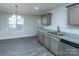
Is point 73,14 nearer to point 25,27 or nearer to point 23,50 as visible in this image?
point 23,50

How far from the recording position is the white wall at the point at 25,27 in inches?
358

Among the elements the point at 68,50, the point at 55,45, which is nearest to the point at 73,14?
the point at 68,50

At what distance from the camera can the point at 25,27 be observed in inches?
408

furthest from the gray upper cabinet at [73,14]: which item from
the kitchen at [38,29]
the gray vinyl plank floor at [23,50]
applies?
the gray vinyl plank floor at [23,50]

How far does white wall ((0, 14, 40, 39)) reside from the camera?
29.8 feet

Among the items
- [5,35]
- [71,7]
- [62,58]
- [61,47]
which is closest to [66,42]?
[61,47]

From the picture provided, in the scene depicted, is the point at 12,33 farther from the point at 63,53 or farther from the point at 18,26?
the point at 63,53

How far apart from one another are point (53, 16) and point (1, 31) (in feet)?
17.1

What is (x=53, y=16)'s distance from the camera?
20.0 ft

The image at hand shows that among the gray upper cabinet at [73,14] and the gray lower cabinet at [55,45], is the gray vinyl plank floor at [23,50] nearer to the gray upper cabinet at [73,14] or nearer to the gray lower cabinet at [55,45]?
the gray lower cabinet at [55,45]

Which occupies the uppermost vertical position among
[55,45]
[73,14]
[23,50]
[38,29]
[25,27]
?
[73,14]

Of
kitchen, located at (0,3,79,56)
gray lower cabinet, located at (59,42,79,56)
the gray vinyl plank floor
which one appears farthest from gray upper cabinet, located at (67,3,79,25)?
the gray vinyl plank floor

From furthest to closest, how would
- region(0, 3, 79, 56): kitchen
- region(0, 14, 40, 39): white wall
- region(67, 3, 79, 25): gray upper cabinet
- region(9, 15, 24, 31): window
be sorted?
region(9, 15, 24, 31): window, region(0, 14, 40, 39): white wall, region(0, 3, 79, 56): kitchen, region(67, 3, 79, 25): gray upper cabinet

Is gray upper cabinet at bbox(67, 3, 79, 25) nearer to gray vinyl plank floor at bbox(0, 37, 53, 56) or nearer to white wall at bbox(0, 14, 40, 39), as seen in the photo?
gray vinyl plank floor at bbox(0, 37, 53, 56)
